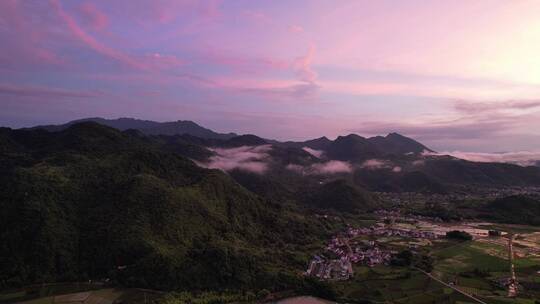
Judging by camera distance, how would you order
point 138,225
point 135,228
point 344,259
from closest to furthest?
1. point 135,228
2. point 138,225
3. point 344,259

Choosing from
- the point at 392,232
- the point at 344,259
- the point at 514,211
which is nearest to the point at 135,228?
the point at 344,259

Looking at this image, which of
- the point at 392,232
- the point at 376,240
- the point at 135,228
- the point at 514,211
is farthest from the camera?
the point at 514,211

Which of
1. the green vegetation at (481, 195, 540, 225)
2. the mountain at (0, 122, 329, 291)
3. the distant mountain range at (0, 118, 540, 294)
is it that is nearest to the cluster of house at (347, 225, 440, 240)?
the distant mountain range at (0, 118, 540, 294)

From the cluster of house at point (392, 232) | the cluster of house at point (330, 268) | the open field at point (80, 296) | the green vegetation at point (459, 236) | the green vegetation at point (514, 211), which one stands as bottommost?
the open field at point (80, 296)

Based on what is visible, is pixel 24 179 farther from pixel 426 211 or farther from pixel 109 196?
pixel 426 211

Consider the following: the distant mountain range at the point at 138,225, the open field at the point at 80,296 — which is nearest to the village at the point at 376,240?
the distant mountain range at the point at 138,225

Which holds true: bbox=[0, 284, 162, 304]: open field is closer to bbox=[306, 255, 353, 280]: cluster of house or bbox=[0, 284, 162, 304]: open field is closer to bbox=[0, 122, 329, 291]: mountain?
bbox=[0, 122, 329, 291]: mountain

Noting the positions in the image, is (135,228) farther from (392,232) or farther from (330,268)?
(392,232)


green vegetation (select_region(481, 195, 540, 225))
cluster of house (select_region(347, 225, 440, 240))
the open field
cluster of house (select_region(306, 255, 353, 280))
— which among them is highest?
green vegetation (select_region(481, 195, 540, 225))

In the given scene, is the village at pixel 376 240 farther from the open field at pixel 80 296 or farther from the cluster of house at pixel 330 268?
the open field at pixel 80 296
